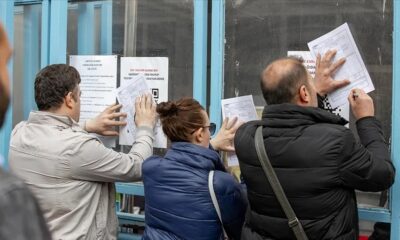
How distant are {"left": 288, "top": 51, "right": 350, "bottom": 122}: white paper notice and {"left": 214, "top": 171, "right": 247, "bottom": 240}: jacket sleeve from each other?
1.79 ft

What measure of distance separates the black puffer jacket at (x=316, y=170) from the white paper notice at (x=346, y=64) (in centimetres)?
35

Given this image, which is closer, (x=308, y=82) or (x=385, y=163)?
(x=385, y=163)

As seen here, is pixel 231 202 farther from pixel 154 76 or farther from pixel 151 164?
pixel 154 76

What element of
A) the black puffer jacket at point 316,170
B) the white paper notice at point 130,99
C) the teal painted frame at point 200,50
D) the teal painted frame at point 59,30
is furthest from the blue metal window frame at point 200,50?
the teal painted frame at point 59,30

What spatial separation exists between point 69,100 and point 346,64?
1286mm

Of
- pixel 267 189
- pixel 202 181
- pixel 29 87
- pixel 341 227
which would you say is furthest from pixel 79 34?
pixel 341 227

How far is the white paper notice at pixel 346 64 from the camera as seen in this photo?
2.42 meters

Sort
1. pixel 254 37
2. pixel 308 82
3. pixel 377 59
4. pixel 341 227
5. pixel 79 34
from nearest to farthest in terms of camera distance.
Result: pixel 341 227 → pixel 308 82 → pixel 377 59 → pixel 254 37 → pixel 79 34

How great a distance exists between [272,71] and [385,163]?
550 millimetres

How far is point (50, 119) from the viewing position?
256 cm

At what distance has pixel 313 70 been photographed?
2.52 metres

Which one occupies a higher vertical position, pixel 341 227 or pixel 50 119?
pixel 50 119

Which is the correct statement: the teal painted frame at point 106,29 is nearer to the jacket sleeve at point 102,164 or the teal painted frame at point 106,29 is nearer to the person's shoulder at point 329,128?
the jacket sleeve at point 102,164

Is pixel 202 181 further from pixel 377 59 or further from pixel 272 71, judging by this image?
pixel 377 59
